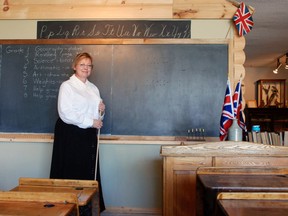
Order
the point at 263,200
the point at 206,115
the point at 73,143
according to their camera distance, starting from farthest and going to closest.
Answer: the point at 206,115 → the point at 73,143 → the point at 263,200

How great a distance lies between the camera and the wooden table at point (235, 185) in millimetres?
1300

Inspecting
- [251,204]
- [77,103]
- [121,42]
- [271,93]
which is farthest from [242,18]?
[271,93]

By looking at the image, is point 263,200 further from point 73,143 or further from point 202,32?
point 202,32

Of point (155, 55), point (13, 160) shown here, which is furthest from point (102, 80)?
point (13, 160)

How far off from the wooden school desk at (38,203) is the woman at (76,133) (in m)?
1.35

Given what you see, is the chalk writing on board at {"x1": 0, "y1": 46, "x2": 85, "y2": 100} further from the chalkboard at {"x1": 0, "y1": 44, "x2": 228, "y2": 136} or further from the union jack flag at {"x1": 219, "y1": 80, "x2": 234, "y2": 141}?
the union jack flag at {"x1": 219, "y1": 80, "x2": 234, "y2": 141}

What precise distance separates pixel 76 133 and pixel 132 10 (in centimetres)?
→ 154

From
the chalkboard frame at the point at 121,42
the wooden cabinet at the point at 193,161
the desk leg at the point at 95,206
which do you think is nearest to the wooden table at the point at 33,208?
the desk leg at the point at 95,206

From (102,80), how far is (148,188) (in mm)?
1305

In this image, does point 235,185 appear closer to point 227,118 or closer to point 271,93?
point 227,118

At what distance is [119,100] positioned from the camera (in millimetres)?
3479

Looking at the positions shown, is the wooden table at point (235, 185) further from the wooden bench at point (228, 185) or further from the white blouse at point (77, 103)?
the white blouse at point (77, 103)

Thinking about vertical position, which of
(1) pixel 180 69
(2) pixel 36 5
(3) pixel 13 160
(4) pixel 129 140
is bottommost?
(3) pixel 13 160

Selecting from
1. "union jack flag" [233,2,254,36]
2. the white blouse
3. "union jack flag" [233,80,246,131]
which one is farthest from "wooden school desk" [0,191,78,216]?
"union jack flag" [233,2,254,36]
